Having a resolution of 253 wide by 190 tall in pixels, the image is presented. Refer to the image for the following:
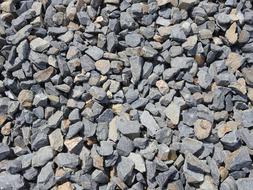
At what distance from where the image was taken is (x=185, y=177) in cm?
196

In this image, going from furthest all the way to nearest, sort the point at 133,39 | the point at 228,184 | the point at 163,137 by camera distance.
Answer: the point at 133,39 < the point at 163,137 < the point at 228,184

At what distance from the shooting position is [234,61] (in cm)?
221

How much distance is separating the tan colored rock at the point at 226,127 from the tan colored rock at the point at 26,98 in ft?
3.05

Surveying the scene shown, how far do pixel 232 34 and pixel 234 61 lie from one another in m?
0.16

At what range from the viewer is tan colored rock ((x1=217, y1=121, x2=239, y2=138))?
80.1 inches

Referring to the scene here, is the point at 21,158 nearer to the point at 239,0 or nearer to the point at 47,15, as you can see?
the point at 47,15

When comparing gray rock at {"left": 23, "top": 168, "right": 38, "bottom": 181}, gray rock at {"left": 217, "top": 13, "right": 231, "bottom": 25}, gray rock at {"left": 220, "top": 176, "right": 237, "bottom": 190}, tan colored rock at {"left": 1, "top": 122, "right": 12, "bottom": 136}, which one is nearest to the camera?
gray rock at {"left": 220, "top": 176, "right": 237, "bottom": 190}

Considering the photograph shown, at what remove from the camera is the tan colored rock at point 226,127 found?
204cm

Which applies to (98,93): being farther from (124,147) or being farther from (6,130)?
(6,130)

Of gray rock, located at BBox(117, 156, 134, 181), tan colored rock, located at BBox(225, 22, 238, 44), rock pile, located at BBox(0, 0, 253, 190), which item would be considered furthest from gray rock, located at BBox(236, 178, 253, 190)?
tan colored rock, located at BBox(225, 22, 238, 44)

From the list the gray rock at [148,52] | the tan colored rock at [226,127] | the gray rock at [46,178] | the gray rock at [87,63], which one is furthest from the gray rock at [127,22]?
the gray rock at [46,178]

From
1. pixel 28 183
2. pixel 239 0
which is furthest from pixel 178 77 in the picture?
pixel 28 183

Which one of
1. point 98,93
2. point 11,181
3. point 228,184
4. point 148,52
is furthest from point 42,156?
point 228,184

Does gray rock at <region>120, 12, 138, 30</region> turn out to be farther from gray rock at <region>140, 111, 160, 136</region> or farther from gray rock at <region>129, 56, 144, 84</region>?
gray rock at <region>140, 111, 160, 136</region>
